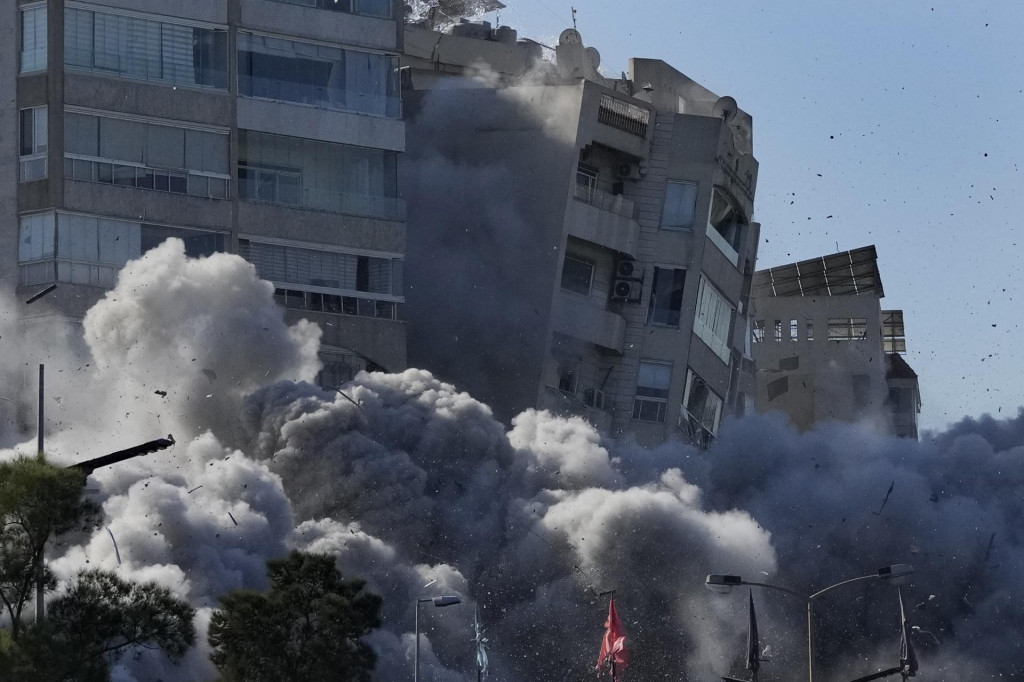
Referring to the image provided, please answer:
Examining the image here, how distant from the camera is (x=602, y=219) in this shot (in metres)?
90.2

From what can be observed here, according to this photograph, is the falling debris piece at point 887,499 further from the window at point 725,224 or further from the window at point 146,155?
the window at point 146,155

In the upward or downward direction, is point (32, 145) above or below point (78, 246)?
above

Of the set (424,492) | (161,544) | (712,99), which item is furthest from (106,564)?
(712,99)

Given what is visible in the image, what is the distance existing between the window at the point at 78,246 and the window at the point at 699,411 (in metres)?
23.4

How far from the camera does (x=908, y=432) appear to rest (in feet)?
428

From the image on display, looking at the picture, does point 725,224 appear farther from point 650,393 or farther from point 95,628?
point 95,628

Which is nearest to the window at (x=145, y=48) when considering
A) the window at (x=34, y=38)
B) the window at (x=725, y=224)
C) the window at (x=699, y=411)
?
the window at (x=34, y=38)

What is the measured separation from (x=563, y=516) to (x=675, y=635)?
5.08 meters

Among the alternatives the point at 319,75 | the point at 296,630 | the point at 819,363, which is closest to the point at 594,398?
the point at 319,75

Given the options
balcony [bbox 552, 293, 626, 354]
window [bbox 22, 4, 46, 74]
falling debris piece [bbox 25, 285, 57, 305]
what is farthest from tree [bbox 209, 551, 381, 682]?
balcony [bbox 552, 293, 626, 354]

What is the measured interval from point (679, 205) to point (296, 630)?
139 ft

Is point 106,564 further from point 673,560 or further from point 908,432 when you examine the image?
point 908,432

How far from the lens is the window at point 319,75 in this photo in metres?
81.6

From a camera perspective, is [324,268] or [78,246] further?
[324,268]
